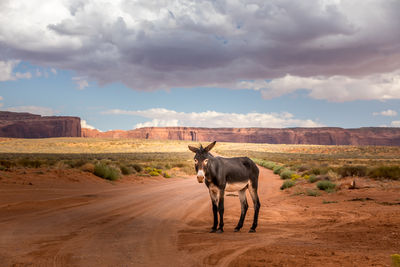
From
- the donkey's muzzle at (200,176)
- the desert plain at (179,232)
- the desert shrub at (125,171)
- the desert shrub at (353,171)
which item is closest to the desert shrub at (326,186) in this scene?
the desert plain at (179,232)

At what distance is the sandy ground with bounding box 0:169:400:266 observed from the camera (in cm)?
579

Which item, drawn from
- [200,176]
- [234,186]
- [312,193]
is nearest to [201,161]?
[200,176]

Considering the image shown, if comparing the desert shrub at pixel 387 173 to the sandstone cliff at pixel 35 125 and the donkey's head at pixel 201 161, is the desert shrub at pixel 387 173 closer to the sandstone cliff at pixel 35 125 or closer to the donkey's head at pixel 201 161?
the donkey's head at pixel 201 161

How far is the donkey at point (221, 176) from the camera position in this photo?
8.04m

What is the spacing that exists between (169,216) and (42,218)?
3.86m

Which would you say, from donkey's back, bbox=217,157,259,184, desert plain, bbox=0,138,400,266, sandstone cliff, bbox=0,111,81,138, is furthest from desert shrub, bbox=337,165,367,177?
sandstone cliff, bbox=0,111,81,138

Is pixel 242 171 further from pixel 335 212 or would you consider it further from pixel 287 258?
pixel 335 212

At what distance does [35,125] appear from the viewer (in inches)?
7205

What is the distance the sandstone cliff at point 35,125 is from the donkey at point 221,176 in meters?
188

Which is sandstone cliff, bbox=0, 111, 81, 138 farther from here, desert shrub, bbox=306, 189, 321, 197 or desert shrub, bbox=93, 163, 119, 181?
desert shrub, bbox=306, 189, 321, 197

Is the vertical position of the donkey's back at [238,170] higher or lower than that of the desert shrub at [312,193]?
higher

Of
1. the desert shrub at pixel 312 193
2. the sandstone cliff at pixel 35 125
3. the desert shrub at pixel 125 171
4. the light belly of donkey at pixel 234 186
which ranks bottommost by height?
the desert shrub at pixel 125 171

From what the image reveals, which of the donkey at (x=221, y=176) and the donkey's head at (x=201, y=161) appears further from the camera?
the donkey at (x=221, y=176)

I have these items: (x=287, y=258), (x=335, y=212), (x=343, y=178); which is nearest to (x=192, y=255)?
(x=287, y=258)
